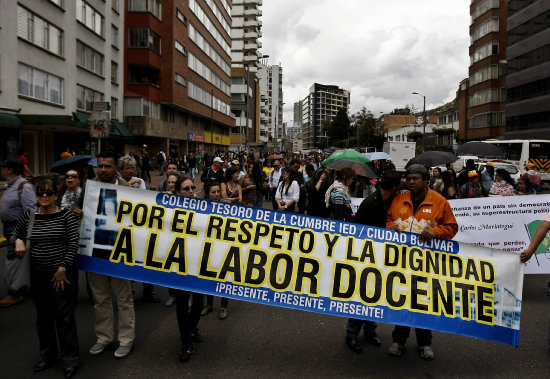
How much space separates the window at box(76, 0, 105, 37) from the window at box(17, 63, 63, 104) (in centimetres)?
524

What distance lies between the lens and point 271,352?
4.60m

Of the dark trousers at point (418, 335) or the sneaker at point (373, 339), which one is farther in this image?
the sneaker at point (373, 339)

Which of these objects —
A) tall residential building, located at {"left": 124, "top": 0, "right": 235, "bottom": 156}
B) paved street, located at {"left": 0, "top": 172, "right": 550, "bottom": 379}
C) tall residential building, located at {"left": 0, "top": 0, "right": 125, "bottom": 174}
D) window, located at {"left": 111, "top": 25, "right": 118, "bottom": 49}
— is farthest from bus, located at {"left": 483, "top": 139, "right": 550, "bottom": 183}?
window, located at {"left": 111, "top": 25, "right": 118, "bottom": 49}

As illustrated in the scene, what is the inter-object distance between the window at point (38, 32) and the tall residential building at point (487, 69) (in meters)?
50.8

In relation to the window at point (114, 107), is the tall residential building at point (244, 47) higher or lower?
higher

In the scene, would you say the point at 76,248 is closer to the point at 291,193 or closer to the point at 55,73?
the point at 291,193

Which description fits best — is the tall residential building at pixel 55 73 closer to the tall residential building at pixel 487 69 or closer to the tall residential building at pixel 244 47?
the tall residential building at pixel 487 69

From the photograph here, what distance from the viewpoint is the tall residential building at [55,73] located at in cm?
2058

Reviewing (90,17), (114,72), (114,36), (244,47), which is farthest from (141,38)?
(244,47)

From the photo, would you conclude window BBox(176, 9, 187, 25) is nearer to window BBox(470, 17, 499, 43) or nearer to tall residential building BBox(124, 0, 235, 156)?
tall residential building BBox(124, 0, 235, 156)

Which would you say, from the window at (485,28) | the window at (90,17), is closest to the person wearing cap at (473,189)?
the window at (90,17)

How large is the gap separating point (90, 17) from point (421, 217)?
31.1 meters

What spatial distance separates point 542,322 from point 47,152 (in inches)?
1050

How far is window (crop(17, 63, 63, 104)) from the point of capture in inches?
853
